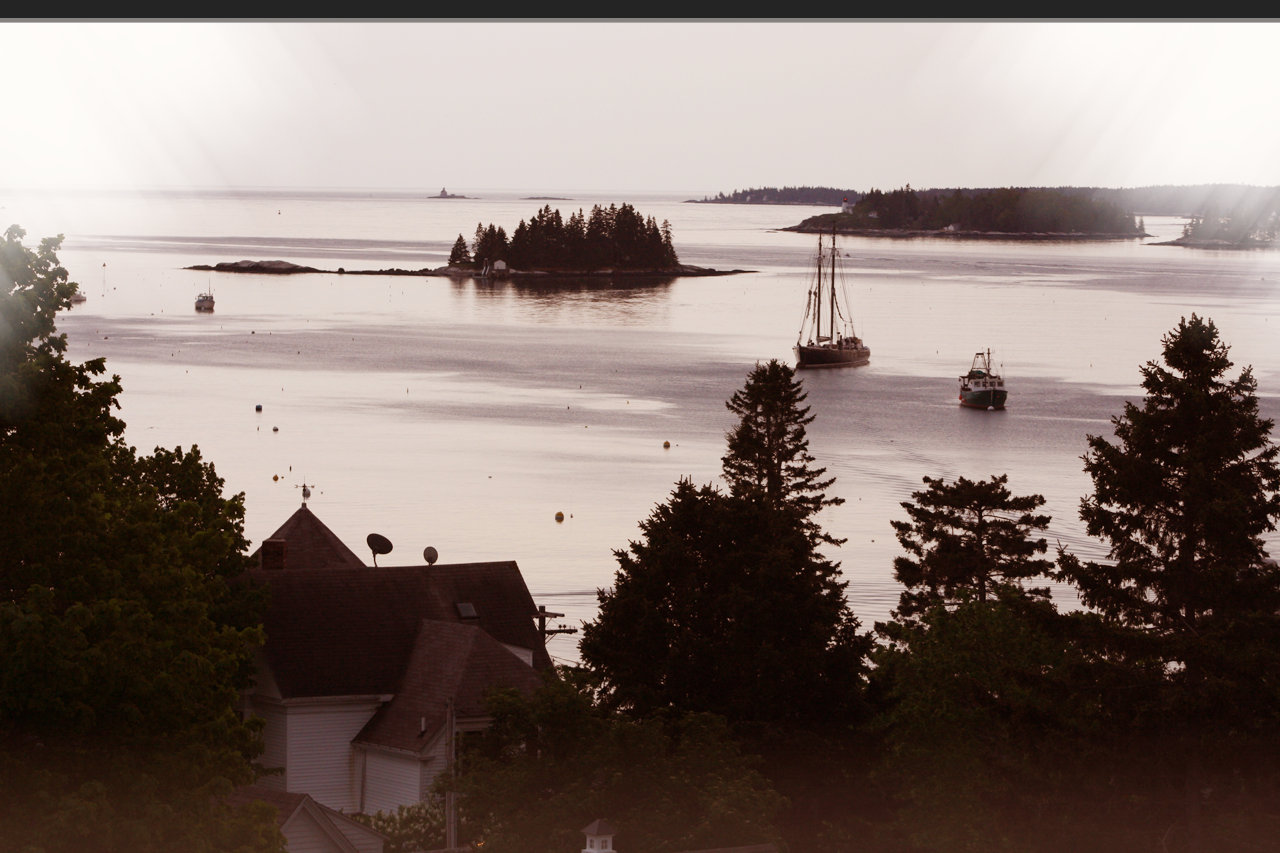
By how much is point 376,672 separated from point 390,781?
2948 millimetres

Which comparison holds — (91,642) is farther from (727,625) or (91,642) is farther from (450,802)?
(727,625)

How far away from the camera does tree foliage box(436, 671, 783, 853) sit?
966 inches

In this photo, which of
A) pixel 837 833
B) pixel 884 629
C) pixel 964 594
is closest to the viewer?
pixel 837 833

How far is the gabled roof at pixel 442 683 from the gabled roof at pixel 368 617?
2.34 feet

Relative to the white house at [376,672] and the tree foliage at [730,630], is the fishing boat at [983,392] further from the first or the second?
the tree foliage at [730,630]

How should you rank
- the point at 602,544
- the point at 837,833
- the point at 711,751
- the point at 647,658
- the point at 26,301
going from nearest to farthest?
the point at 26,301 < the point at 711,751 < the point at 837,833 < the point at 647,658 < the point at 602,544

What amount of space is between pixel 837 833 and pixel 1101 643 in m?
7.45

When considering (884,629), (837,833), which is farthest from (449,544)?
(837,833)

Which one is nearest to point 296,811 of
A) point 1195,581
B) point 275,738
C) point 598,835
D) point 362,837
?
point 362,837

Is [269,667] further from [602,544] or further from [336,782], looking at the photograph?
[602,544]

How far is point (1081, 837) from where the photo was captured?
1021 inches

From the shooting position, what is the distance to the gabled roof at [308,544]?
1703 inches

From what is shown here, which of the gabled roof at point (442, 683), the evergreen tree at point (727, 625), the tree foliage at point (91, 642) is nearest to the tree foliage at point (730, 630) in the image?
the evergreen tree at point (727, 625)

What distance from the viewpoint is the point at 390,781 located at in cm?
3275
